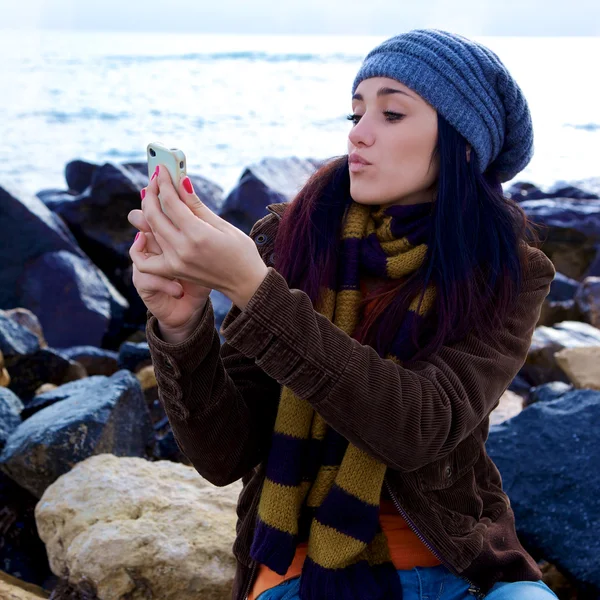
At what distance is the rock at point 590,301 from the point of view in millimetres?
6307

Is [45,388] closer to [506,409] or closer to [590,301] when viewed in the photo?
[506,409]

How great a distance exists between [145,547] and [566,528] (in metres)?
1.40

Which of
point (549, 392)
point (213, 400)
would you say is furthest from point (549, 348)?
point (213, 400)

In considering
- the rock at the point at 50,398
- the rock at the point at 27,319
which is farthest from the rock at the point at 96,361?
the rock at the point at 50,398

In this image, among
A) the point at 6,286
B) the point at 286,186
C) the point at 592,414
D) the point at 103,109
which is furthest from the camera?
the point at 103,109

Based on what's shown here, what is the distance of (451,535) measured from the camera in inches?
67.8

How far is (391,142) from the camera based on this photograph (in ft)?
5.87

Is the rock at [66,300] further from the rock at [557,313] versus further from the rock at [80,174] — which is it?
the rock at [557,313]

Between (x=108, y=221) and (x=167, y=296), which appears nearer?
(x=167, y=296)

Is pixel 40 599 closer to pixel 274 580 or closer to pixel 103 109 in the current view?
pixel 274 580

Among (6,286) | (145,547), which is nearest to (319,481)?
(145,547)

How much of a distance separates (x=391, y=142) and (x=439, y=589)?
3.57ft

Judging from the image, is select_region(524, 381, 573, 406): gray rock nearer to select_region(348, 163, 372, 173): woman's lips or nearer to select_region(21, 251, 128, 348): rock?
select_region(348, 163, 372, 173): woman's lips

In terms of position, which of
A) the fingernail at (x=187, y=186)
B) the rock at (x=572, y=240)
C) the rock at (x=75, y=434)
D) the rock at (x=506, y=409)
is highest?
the fingernail at (x=187, y=186)
